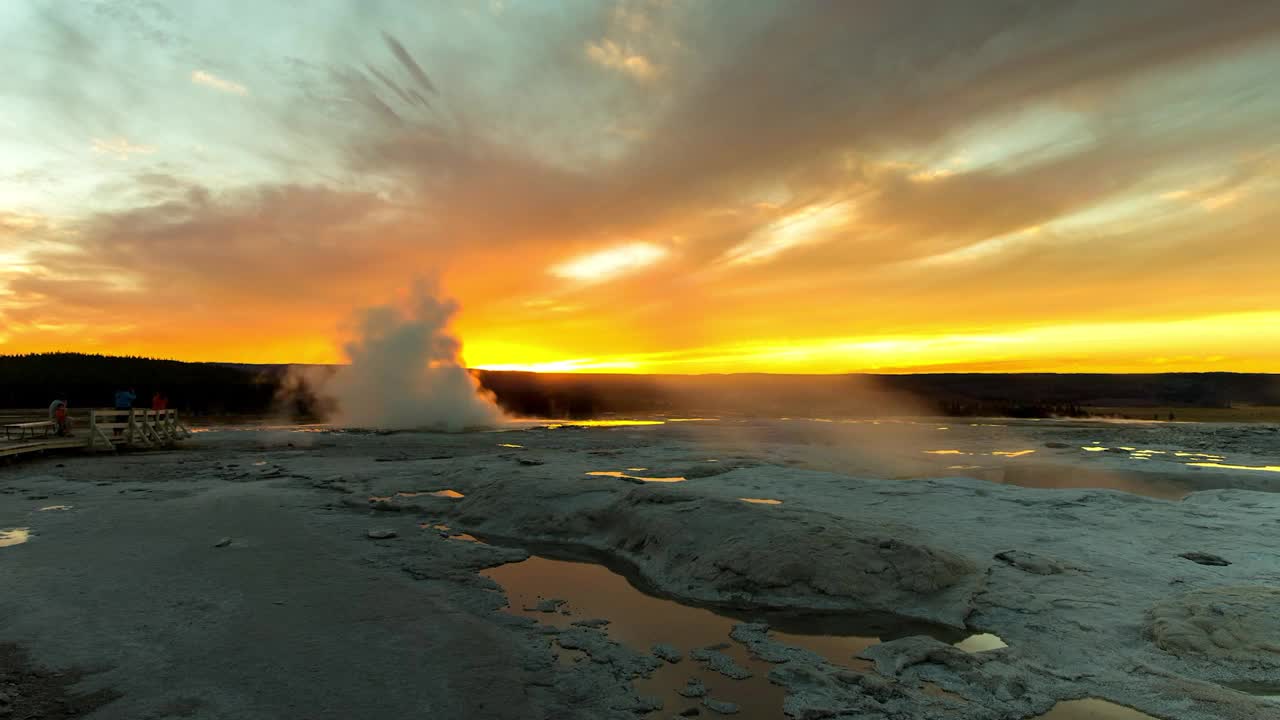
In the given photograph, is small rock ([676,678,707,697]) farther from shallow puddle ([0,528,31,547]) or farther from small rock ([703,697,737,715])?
shallow puddle ([0,528,31,547])

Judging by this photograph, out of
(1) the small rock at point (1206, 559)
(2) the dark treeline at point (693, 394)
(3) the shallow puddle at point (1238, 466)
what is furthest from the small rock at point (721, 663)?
(2) the dark treeline at point (693, 394)

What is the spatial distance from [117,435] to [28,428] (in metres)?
2.72

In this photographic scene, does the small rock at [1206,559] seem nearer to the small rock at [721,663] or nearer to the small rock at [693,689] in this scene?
the small rock at [721,663]

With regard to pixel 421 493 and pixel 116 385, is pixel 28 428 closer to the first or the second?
pixel 421 493

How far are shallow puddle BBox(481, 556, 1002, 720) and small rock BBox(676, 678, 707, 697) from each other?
0.04 meters

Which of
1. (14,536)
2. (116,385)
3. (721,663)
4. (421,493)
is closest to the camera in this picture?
(721,663)

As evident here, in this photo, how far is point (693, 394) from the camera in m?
101

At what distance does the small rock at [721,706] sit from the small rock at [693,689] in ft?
0.40

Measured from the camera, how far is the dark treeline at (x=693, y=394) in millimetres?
57438

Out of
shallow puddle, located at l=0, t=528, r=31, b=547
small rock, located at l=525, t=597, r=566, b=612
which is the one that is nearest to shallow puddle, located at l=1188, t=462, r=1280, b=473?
small rock, located at l=525, t=597, r=566, b=612

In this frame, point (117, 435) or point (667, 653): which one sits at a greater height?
point (117, 435)

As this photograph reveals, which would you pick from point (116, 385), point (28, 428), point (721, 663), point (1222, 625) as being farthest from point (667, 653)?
point (116, 385)

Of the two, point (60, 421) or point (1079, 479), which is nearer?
point (1079, 479)

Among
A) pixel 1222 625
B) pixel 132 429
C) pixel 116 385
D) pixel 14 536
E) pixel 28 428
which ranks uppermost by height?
pixel 116 385
